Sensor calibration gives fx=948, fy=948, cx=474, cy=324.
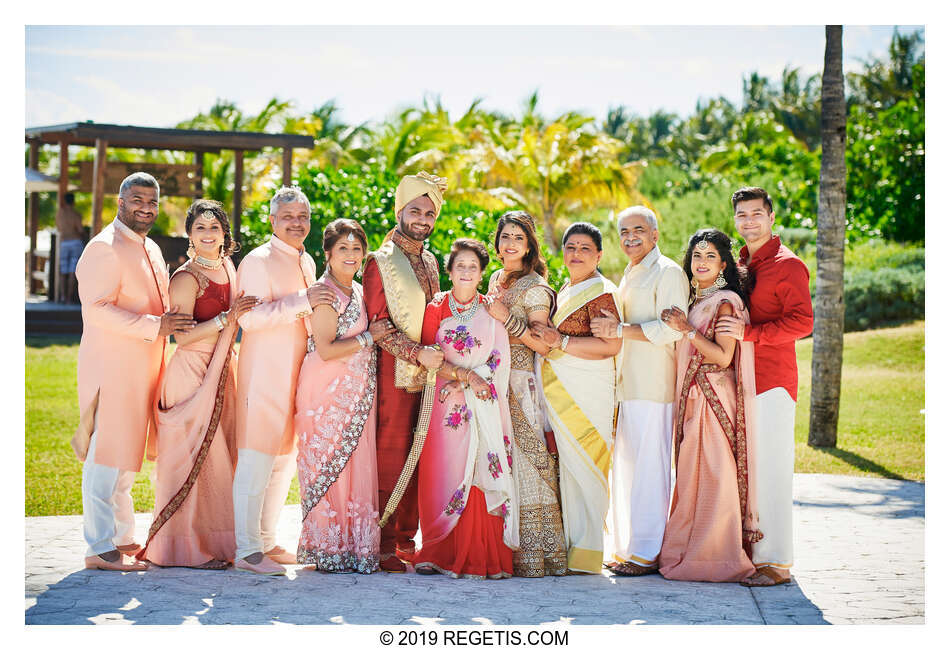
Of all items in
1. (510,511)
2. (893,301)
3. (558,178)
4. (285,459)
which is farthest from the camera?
(558,178)

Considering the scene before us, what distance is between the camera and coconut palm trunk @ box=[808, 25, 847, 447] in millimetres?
8531

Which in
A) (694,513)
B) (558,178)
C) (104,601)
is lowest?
(104,601)

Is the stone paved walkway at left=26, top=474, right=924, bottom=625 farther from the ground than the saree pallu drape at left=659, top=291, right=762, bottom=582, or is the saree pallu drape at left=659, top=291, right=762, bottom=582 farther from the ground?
the saree pallu drape at left=659, top=291, right=762, bottom=582

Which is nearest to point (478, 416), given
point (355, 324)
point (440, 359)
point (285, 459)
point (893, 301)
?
point (440, 359)

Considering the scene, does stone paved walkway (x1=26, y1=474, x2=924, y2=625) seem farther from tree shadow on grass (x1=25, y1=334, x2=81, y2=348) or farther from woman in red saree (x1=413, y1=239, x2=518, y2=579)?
tree shadow on grass (x1=25, y1=334, x2=81, y2=348)

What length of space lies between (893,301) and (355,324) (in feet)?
43.6

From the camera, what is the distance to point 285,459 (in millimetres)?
5066

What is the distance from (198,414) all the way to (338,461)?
0.77 metres

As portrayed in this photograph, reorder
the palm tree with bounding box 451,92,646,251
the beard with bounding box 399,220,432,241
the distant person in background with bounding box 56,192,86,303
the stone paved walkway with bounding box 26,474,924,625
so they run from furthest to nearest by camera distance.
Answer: the palm tree with bounding box 451,92,646,251
the distant person in background with bounding box 56,192,86,303
the beard with bounding box 399,220,432,241
the stone paved walkway with bounding box 26,474,924,625

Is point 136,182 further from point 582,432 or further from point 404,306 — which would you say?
point 582,432

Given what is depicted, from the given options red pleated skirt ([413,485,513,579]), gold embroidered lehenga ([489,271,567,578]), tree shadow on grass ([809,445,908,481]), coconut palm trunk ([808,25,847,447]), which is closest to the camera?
red pleated skirt ([413,485,513,579])

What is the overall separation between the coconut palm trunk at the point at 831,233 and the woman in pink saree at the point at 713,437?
407 centimetres

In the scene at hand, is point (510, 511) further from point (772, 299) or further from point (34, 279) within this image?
point (34, 279)

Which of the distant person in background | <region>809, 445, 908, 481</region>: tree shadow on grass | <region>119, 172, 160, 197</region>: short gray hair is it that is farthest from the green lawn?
<region>119, 172, 160, 197</region>: short gray hair
